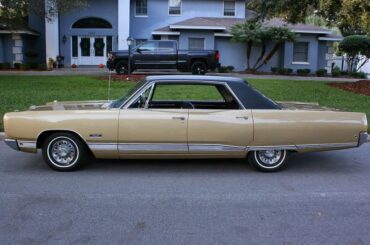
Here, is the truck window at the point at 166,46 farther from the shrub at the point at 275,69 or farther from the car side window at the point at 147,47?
the shrub at the point at 275,69

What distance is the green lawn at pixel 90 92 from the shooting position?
13.6 metres

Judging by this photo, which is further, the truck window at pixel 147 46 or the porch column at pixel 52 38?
the porch column at pixel 52 38

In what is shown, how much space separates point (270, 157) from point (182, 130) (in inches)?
54.1

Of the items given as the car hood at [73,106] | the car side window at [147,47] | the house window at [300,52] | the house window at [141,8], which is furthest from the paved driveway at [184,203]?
the house window at [141,8]

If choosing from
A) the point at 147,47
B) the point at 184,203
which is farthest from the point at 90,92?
the point at 184,203

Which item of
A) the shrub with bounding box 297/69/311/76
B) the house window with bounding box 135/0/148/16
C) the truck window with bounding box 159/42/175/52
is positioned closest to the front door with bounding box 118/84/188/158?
the truck window with bounding box 159/42/175/52

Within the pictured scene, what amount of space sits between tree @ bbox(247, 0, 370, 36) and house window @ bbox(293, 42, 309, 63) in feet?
37.7

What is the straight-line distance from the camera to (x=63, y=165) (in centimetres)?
677

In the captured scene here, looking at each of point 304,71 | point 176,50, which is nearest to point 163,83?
point 176,50

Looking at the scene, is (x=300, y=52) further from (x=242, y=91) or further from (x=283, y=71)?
(x=242, y=91)

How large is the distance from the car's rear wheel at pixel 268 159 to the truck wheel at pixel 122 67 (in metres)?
17.8

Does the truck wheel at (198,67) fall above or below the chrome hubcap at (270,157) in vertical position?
above

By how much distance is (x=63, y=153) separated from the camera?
6.78 m

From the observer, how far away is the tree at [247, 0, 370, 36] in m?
17.3
